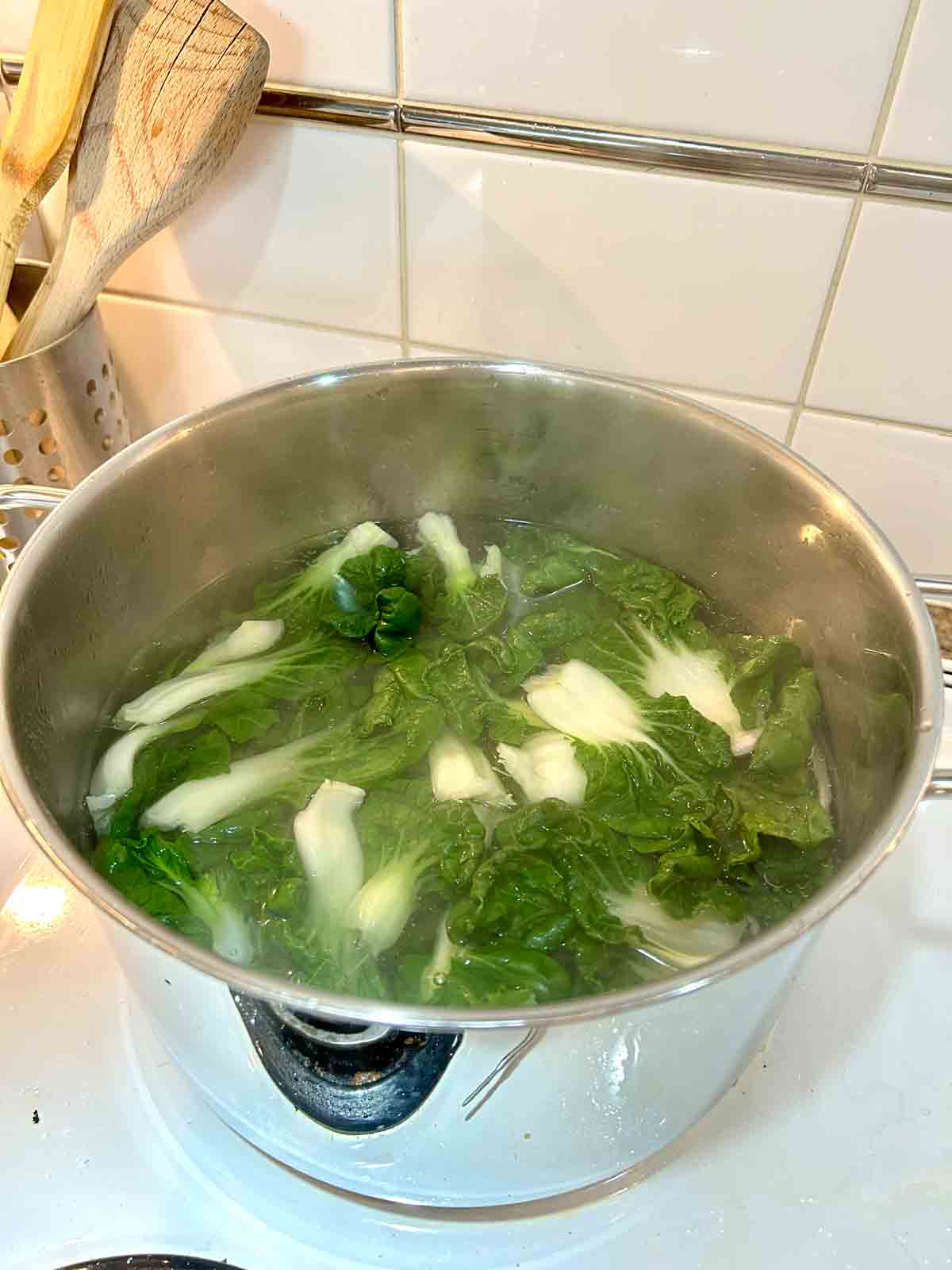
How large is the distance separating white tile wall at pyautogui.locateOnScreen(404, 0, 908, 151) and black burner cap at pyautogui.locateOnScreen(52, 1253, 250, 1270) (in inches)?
37.6

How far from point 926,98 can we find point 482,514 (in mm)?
560

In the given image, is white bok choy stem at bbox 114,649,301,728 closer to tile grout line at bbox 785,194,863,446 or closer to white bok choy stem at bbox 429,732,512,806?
white bok choy stem at bbox 429,732,512,806

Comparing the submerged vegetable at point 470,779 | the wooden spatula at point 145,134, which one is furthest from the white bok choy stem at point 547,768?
the wooden spatula at point 145,134

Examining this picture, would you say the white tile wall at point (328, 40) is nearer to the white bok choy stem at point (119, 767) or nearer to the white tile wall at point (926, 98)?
the white tile wall at point (926, 98)

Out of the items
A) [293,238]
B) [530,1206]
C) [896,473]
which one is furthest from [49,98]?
[530,1206]

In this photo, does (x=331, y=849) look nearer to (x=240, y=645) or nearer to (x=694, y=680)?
(x=240, y=645)

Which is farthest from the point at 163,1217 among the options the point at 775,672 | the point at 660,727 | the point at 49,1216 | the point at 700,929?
the point at 775,672

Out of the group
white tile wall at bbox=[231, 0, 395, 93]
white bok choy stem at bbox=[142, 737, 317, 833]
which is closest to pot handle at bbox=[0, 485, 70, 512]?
white bok choy stem at bbox=[142, 737, 317, 833]

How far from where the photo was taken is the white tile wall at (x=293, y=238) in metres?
1.01

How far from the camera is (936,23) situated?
799 millimetres

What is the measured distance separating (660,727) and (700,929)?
21 cm

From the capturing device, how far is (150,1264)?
654mm

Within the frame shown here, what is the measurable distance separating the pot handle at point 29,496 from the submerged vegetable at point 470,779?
22 cm

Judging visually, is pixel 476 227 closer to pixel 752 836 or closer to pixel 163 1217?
pixel 752 836
